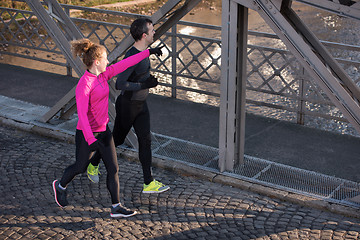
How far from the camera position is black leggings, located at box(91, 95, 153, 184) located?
21.7ft

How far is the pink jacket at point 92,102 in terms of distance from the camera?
5.81m

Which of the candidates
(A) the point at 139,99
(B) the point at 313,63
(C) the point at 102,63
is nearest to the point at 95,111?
(C) the point at 102,63


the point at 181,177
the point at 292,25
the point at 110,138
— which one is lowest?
the point at 181,177

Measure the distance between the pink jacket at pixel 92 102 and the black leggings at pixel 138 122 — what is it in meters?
0.53

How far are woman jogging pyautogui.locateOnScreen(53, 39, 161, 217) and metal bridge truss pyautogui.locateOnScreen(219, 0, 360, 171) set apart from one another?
1098mm

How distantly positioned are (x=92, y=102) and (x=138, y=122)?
896 mm

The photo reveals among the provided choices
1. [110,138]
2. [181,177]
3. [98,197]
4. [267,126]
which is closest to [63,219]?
[98,197]

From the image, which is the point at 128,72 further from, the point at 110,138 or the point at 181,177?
the point at 181,177

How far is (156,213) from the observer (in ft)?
21.1

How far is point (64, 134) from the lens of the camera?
852 cm

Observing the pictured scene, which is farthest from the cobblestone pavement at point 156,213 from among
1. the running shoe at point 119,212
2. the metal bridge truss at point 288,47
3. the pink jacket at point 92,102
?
the pink jacket at point 92,102

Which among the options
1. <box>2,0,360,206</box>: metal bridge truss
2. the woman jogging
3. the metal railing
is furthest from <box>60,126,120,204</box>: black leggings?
the metal railing

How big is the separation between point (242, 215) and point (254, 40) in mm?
10038

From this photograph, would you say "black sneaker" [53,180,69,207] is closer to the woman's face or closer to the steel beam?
the woman's face
